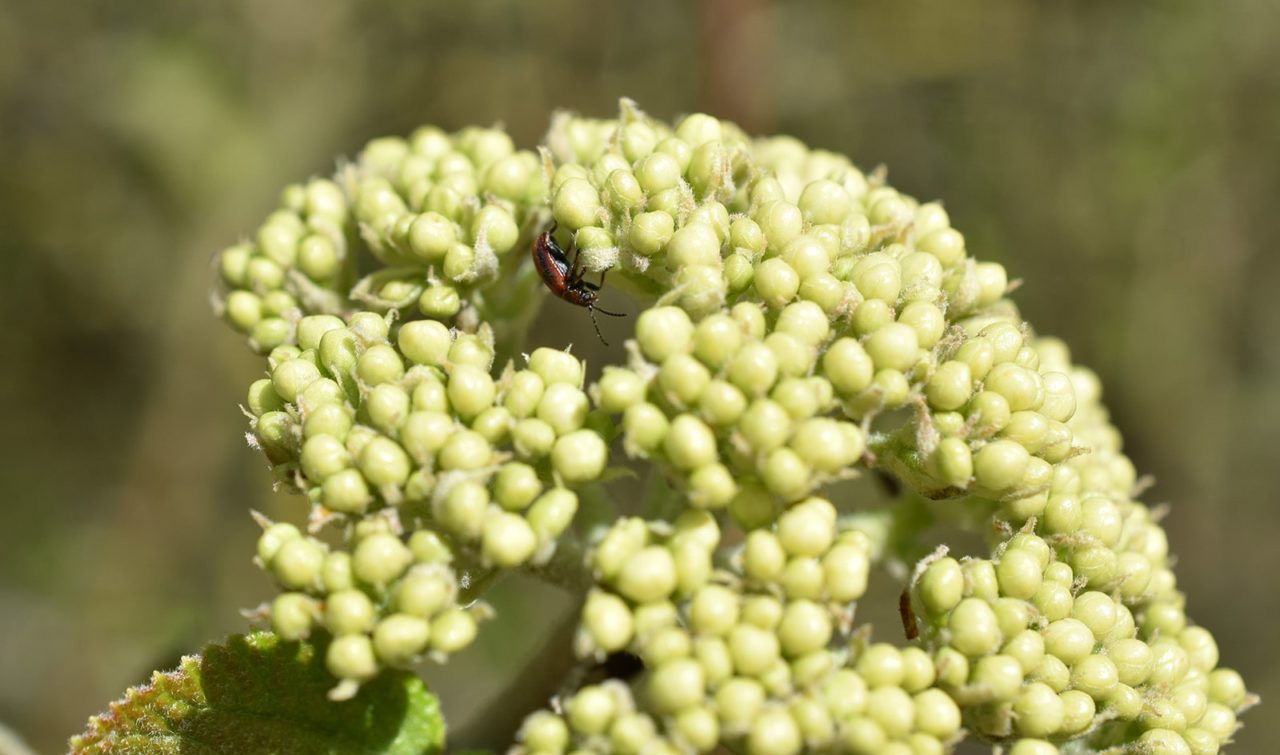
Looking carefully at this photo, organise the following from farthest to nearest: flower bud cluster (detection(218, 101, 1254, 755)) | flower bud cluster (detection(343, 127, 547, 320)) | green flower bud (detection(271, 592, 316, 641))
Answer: flower bud cluster (detection(343, 127, 547, 320)) → green flower bud (detection(271, 592, 316, 641)) → flower bud cluster (detection(218, 101, 1254, 755))

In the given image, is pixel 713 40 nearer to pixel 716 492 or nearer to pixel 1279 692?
pixel 716 492

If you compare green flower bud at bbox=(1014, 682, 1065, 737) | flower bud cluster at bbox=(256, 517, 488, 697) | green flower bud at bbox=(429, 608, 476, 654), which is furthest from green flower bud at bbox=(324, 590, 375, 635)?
green flower bud at bbox=(1014, 682, 1065, 737)

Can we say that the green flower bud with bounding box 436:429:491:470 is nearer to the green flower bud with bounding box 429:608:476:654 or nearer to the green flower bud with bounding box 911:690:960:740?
the green flower bud with bounding box 429:608:476:654

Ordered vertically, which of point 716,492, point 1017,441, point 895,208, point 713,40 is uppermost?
point 713,40

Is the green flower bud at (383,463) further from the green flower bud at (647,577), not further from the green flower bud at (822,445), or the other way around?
the green flower bud at (822,445)

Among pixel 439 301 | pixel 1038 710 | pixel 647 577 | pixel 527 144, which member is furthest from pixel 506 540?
pixel 527 144

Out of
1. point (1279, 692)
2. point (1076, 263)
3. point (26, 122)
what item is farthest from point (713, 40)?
point (1279, 692)

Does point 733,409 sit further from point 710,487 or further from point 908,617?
point 908,617
